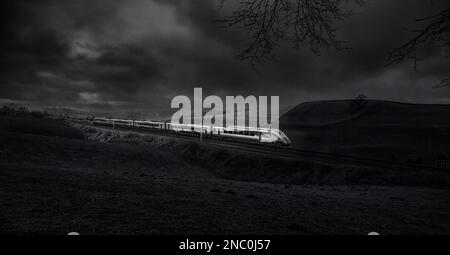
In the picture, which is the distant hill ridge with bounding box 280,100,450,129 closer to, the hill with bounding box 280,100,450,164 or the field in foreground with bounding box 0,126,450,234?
the hill with bounding box 280,100,450,164

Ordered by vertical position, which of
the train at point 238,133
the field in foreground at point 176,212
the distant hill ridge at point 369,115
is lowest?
the field in foreground at point 176,212

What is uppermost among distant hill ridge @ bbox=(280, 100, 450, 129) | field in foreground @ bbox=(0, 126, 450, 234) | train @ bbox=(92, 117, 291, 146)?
distant hill ridge @ bbox=(280, 100, 450, 129)

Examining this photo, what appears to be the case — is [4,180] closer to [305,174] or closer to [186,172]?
[186,172]

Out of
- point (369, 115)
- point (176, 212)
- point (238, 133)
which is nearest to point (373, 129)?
point (369, 115)

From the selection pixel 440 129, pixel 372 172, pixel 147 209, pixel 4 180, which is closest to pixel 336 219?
pixel 147 209

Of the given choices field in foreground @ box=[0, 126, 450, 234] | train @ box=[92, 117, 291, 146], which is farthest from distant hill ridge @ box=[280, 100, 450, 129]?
field in foreground @ box=[0, 126, 450, 234]

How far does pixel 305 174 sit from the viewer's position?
1912cm

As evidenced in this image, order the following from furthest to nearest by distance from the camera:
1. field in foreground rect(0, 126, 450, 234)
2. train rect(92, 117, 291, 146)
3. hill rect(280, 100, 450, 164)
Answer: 1. hill rect(280, 100, 450, 164)
2. train rect(92, 117, 291, 146)
3. field in foreground rect(0, 126, 450, 234)

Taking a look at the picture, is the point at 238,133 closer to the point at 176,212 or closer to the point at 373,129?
the point at 176,212

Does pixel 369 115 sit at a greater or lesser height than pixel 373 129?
greater

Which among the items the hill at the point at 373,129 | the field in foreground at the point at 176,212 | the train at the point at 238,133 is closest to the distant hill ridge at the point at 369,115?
the hill at the point at 373,129

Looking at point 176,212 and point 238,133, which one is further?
point 238,133

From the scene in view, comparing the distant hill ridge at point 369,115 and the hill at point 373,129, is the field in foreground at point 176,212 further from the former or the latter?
the distant hill ridge at point 369,115

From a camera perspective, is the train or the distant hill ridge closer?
the train
